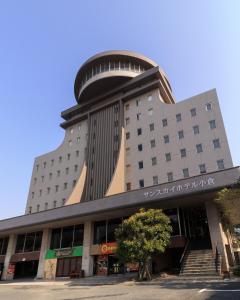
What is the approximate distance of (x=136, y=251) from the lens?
20344mm

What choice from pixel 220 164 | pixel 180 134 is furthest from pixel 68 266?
pixel 180 134

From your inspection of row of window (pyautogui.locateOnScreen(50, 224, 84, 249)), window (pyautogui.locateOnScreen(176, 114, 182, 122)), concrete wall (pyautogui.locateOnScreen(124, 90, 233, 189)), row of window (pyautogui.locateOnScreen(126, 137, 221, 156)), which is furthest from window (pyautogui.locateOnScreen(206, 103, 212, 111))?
row of window (pyautogui.locateOnScreen(50, 224, 84, 249))

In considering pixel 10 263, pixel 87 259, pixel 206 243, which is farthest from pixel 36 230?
pixel 206 243

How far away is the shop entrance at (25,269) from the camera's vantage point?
3669 cm

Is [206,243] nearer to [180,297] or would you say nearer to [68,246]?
[180,297]

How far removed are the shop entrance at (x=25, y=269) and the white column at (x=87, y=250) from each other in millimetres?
11102

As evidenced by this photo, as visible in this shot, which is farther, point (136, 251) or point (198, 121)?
point (198, 121)

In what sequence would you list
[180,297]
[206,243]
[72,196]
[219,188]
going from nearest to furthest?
[180,297]
[219,188]
[206,243]
[72,196]

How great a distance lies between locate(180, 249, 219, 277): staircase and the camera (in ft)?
65.0

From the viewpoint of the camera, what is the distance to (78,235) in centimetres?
3209

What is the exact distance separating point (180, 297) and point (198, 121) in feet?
93.6

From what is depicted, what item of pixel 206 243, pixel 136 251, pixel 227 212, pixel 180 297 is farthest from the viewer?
pixel 206 243

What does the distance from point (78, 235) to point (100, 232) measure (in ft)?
11.2

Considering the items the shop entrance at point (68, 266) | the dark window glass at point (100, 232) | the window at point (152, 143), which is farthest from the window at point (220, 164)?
the shop entrance at point (68, 266)
